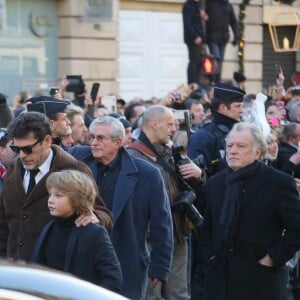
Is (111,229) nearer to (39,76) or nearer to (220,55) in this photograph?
(220,55)

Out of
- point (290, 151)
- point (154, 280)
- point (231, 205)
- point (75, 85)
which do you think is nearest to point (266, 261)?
point (231, 205)

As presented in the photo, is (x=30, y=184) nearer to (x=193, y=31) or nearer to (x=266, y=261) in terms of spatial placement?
(x=266, y=261)

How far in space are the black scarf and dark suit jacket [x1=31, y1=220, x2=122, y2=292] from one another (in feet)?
4.35

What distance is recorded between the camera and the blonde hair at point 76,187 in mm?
6605

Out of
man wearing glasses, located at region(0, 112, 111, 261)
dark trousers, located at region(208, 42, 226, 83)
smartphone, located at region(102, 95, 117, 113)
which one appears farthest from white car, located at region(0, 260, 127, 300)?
dark trousers, located at region(208, 42, 226, 83)

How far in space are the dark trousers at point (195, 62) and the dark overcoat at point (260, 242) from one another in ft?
30.1

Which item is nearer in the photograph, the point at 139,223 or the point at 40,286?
the point at 40,286

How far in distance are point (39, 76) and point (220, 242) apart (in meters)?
13.5

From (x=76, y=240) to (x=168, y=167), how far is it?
2567 millimetres

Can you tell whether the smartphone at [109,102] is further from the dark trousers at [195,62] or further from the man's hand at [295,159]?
A: the dark trousers at [195,62]

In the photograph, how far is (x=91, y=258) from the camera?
21.6ft

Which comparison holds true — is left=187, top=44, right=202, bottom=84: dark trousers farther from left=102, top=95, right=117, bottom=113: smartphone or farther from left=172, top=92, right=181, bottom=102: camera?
left=102, top=95, right=117, bottom=113: smartphone

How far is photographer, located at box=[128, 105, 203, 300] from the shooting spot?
8938 millimetres

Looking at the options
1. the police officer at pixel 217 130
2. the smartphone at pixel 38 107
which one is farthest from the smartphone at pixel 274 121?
the smartphone at pixel 38 107
